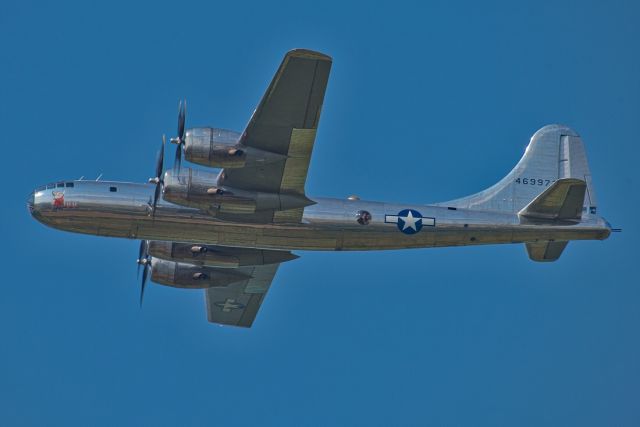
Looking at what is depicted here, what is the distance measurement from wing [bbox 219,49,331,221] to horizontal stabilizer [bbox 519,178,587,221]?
884cm

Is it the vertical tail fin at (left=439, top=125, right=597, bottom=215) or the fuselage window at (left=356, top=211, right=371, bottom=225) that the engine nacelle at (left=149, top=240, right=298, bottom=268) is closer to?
the fuselage window at (left=356, top=211, right=371, bottom=225)

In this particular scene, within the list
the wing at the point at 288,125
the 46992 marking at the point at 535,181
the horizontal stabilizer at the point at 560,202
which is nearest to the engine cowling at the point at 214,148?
the wing at the point at 288,125

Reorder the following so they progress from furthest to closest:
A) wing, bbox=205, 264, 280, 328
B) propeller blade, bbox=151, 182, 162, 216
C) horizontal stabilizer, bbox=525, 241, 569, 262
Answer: wing, bbox=205, 264, 280, 328
horizontal stabilizer, bbox=525, 241, 569, 262
propeller blade, bbox=151, 182, 162, 216

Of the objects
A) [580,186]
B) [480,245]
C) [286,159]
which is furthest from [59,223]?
[580,186]

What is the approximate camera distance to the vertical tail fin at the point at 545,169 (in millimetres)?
37188

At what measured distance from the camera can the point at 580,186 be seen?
34.0 m

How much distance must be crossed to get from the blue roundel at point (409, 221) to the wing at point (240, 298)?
274 inches

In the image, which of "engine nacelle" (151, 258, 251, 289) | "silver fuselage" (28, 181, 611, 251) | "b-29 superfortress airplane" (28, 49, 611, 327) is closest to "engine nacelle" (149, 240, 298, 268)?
"b-29 superfortress airplane" (28, 49, 611, 327)

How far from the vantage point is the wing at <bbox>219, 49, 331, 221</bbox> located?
2962 cm

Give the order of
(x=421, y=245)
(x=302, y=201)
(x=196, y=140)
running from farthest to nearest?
(x=421, y=245) < (x=302, y=201) < (x=196, y=140)

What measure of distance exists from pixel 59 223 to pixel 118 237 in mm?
2052

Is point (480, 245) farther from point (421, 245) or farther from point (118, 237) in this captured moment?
point (118, 237)

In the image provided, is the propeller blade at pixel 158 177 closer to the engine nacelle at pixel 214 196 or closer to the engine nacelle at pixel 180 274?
the engine nacelle at pixel 214 196

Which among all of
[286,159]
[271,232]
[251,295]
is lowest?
[251,295]
